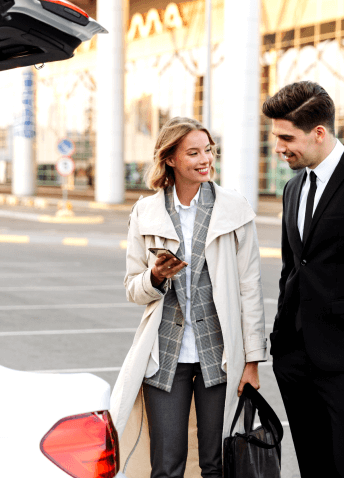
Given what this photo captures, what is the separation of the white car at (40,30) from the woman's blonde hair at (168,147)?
2.38ft

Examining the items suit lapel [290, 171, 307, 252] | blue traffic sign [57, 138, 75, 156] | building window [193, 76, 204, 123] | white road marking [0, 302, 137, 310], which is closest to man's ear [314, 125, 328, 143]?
suit lapel [290, 171, 307, 252]

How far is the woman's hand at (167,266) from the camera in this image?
2897 mm

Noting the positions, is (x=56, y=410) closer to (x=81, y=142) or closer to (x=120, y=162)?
(x=120, y=162)

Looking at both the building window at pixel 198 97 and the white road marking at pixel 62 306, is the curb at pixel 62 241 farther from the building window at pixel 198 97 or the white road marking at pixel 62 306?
the building window at pixel 198 97

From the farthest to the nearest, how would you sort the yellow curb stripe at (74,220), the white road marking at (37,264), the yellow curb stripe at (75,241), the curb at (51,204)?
the curb at (51,204) → the yellow curb stripe at (74,220) → the yellow curb stripe at (75,241) → the white road marking at (37,264)

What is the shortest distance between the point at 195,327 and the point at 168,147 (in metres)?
0.83

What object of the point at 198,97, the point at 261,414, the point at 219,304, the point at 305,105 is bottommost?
the point at 261,414

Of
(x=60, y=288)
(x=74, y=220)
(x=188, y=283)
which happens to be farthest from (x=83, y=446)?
(x=74, y=220)

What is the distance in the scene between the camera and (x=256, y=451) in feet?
9.76

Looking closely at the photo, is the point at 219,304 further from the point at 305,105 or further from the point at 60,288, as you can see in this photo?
the point at 60,288

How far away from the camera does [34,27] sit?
2371 mm

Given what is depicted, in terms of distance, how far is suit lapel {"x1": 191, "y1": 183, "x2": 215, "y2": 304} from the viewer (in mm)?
3174

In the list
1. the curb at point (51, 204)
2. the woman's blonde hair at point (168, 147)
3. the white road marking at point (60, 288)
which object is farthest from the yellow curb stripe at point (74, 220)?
the woman's blonde hair at point (168, 147)

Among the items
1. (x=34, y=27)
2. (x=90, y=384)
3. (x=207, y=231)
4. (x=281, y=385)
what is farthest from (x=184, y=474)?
(x=34, y=27)
